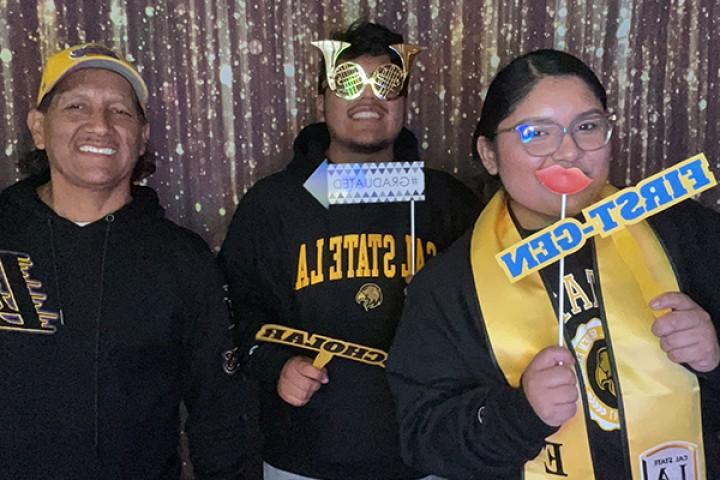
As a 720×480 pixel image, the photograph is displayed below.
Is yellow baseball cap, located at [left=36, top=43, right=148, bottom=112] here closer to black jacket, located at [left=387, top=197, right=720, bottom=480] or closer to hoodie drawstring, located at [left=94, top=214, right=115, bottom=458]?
hoodie drawstring, located at [left=94, top=214, right=115, bottom=458]

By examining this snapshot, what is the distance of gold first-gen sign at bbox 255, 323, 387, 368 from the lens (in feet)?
4.50

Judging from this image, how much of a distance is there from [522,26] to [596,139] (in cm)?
86

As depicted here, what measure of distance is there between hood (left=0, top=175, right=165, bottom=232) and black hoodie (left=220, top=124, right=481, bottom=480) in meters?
0.21

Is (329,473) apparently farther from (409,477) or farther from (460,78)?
(460,78)

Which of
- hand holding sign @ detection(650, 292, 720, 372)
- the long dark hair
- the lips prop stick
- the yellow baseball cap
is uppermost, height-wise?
the yellow baseball cap

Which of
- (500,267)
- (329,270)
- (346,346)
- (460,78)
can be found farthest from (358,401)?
(460,78)

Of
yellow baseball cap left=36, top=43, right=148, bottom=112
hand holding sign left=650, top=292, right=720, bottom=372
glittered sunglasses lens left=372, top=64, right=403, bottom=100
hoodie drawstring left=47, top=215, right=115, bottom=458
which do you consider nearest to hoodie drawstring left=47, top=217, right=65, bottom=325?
hoodie drawstring left=47, top=215, right=115, bottom=458

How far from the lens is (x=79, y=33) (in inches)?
68.6

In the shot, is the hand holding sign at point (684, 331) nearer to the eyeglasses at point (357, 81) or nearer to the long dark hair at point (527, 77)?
the long dark hair at point (527, 77)

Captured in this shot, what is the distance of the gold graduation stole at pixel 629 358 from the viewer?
102 centimetres

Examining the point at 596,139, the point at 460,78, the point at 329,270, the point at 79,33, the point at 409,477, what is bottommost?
the point at 409,477

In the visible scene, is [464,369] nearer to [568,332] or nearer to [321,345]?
[568,332]

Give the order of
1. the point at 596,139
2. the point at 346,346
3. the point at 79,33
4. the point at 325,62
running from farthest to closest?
the point at 79,33, the point at 325,62, the point at 346,346, the point at 596,139

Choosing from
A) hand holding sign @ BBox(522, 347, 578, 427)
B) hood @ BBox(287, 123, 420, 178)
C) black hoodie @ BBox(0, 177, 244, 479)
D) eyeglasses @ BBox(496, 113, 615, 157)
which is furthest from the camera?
hood @ BBox(287, 123, 420, 178)
